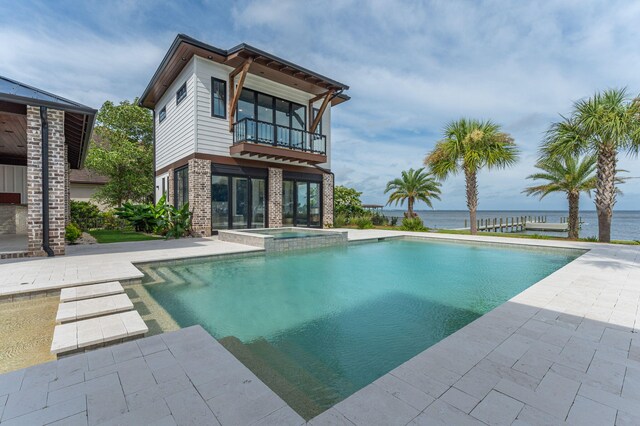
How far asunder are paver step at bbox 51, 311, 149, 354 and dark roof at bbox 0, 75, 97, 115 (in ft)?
20.6

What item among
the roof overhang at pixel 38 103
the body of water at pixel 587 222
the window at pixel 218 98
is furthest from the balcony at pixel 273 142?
the body of water at pixel 587 222

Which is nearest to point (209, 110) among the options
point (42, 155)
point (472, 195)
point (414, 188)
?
point (42, 155)

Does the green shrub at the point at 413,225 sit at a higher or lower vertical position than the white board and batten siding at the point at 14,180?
lower

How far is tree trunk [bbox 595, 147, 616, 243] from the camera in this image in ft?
37.6

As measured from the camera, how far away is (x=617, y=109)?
1076 centimetres

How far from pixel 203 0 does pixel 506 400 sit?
1301 cm

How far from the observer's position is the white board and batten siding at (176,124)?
459 inches

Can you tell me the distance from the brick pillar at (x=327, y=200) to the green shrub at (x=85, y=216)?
12067 millimetres

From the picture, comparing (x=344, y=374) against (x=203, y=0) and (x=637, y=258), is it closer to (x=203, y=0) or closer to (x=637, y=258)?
(x=637, y=258)

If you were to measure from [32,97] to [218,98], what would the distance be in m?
6.09

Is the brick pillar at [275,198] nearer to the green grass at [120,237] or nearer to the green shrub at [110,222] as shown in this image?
the green grass at [120,237]

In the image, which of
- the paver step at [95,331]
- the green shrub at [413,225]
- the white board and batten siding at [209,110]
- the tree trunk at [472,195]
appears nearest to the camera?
the paver step at [95,331]

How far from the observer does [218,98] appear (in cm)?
1198

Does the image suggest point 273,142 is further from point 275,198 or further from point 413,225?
point 413,225
